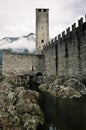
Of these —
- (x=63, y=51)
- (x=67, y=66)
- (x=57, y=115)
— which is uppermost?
(x=63, y=51)

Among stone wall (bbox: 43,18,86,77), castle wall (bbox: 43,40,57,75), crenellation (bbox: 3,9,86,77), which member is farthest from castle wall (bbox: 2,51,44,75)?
stone wall (bbox: 43,18,86,77)

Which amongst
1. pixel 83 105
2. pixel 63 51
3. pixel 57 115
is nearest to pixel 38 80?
pixel 63 51

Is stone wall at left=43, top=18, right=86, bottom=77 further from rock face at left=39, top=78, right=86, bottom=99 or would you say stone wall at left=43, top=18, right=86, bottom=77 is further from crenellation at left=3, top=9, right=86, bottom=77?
rock face at left=39, top=78, right=86, bottom=99

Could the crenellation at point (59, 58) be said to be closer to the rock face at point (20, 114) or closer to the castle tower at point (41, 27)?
the castle tower at point (41, 27)

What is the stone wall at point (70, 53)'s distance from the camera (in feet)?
88.3

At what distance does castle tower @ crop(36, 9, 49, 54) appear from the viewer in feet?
155

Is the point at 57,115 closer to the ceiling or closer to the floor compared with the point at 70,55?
closer to the floor

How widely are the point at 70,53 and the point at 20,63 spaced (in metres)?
14.4

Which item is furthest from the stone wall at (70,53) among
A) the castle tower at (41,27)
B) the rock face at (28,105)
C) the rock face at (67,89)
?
the castle tower at (41,27)

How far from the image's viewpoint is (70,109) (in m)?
17.3

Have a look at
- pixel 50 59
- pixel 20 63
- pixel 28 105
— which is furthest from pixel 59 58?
pixel 28 105

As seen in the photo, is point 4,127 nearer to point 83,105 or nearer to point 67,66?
point 83,105

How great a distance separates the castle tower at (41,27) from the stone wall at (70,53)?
892cm

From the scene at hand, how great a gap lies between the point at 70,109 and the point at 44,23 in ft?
105
